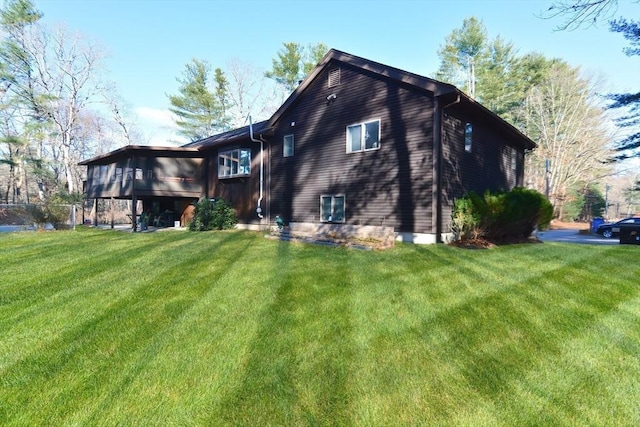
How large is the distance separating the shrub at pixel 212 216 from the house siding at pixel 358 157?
261cm

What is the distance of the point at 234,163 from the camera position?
16953mm

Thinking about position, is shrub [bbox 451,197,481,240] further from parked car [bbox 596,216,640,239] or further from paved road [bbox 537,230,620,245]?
parked car [bbox 596,216,640,239]

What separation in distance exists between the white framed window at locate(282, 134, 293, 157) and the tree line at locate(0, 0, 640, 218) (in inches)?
769

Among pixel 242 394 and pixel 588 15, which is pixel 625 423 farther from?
pixel 588 15

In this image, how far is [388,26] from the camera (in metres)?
14.3

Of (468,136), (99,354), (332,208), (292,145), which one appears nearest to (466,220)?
(468,136)

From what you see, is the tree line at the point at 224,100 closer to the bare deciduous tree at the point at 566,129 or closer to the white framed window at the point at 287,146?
the bare deciduous tree at the point at 566,129

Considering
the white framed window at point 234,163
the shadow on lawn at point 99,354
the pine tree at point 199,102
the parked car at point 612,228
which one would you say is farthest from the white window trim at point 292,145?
the pine tree at point 199,102

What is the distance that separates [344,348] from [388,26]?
49.8 feet

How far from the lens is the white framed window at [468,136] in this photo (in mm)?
11859

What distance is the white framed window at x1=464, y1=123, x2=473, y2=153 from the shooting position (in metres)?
11.9

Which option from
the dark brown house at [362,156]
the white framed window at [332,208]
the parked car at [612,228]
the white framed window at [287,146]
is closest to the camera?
the dark brown house at [362,156]

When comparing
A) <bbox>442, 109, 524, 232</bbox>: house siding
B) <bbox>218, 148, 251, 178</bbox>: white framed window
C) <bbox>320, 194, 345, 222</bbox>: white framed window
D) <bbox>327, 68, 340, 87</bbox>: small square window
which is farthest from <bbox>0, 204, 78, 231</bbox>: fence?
<bbox>442, 109, 524, 232</bbox>: house siding

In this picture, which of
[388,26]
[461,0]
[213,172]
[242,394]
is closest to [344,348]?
[242,394]
